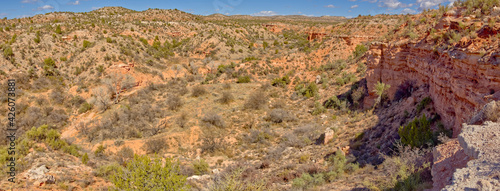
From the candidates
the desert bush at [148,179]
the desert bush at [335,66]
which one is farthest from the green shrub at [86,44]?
the desert bush at [148,179]

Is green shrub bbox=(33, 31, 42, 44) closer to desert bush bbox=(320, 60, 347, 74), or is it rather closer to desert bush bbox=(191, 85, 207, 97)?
desert bush bbox=(191, 85, 207, 97)

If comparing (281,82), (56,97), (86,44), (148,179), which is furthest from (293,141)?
(86,44)

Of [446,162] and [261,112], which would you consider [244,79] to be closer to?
[261,112]

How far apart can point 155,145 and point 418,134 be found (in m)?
9.68

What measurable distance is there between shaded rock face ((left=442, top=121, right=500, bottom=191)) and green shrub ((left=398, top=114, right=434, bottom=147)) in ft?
9.08

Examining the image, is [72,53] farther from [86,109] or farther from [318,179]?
[318,179]

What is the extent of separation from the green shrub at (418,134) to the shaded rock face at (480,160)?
2.77 meters

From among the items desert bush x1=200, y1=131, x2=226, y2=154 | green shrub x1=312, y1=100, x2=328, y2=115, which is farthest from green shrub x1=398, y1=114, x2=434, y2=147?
desert bush x1=200, y1=131, x2=226, y2=154

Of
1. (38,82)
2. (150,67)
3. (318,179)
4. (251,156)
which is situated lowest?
(251,156)

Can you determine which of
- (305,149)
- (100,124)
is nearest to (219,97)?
(100,124)

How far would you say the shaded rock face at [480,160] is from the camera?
2.37m

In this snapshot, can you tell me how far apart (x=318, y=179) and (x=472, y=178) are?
4374 mm

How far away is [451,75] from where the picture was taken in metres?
6.10

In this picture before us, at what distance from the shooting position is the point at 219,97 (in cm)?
1698
